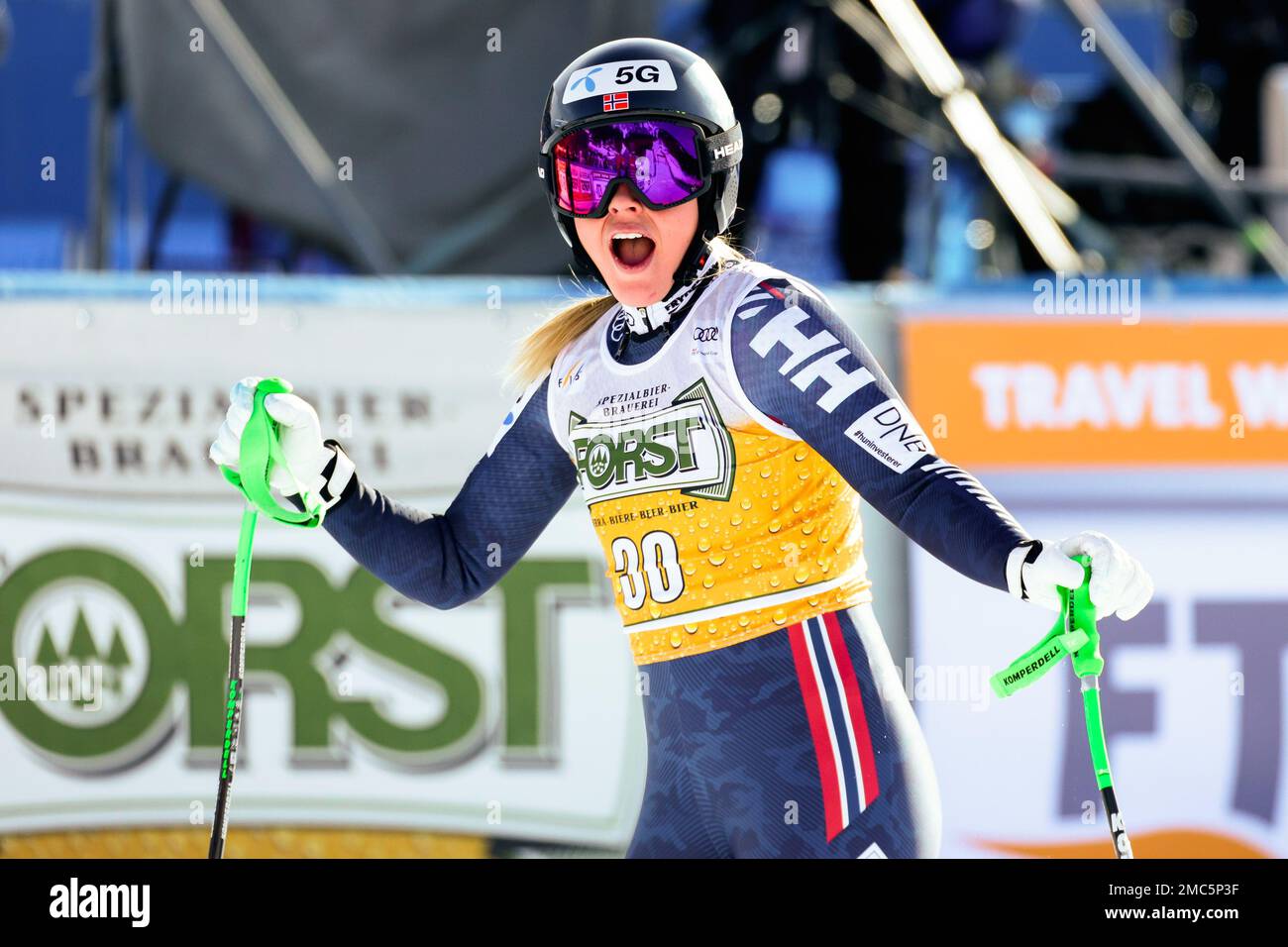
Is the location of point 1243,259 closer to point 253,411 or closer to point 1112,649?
point 1112,649

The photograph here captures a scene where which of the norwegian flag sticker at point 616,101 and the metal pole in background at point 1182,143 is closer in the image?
the norwegian flag sticker at point 616,101

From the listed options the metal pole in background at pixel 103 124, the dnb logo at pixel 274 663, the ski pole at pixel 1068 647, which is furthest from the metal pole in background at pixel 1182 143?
the ski pole at pixel 1068 647

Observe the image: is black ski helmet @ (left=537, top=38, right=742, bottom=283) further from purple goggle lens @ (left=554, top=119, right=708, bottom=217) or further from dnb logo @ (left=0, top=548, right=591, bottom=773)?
dnb logo @ (left=0, top=548, right=591, bottom=773)

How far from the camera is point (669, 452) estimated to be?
2.98m

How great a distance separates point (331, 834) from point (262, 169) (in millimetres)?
2384

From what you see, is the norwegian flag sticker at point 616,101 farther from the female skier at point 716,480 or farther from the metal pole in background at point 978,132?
the metal pole in background at point 978,132

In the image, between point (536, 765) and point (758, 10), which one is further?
point (758, 10)

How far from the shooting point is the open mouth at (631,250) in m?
3.03

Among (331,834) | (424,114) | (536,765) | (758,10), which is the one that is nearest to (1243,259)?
(758,10)

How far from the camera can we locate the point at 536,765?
4.98 metres

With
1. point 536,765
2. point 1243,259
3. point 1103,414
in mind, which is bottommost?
point 536,765

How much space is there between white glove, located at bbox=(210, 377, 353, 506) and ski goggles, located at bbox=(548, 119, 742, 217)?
600 mm

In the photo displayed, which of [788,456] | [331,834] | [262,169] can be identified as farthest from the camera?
[262,169]

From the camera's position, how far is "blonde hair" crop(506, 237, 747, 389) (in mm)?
3262
